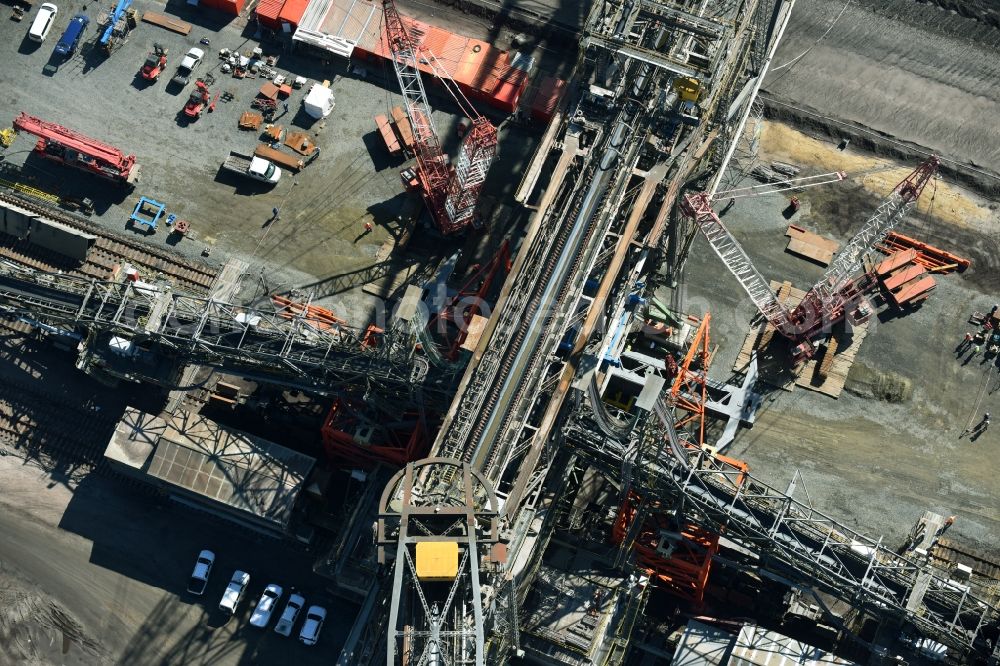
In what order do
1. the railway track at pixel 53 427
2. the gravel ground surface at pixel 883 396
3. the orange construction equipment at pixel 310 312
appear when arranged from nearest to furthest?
the gravel ground surface at pixel 883 396 < the orange construction equipment at pixel 310 312 < the railway track at pixel 53 427

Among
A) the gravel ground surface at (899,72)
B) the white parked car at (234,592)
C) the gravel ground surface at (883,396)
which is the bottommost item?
the white parked car at (234,592)

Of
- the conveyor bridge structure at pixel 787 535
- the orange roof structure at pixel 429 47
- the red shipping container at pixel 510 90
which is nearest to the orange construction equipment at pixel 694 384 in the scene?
the conveyor bridge structure at pixel 787 535

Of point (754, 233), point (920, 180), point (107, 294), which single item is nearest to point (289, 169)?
point (107, 294)

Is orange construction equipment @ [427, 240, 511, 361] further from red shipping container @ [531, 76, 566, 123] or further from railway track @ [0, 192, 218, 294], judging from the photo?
railway track @ [0, 192, 218, 294]

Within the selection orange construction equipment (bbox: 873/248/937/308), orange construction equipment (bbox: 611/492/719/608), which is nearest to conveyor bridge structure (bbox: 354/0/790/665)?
orange construction equipment (bbox: 611/492/719/608)

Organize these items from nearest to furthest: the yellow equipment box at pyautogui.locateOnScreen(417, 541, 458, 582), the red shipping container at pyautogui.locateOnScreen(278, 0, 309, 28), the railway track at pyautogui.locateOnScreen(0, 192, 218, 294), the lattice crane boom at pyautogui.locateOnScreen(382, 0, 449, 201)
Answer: the yellow equipment box at pyautogui.locateOnScreen(417, 541, 458, 582)
the lattice crane boom at pyautogui.locateOnScreen(382, 0, 449, 201)
the railway track at pyautogui.locateOnScreen(0, 192, 218, 294)
the red shipping container at pyautogui.locateOnScreen(278, 0, 309, 28)

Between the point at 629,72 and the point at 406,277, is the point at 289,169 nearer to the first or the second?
the point at 406,277

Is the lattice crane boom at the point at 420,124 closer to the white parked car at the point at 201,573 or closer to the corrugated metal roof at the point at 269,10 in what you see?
the corrugated metal roof at the point at 269,10
